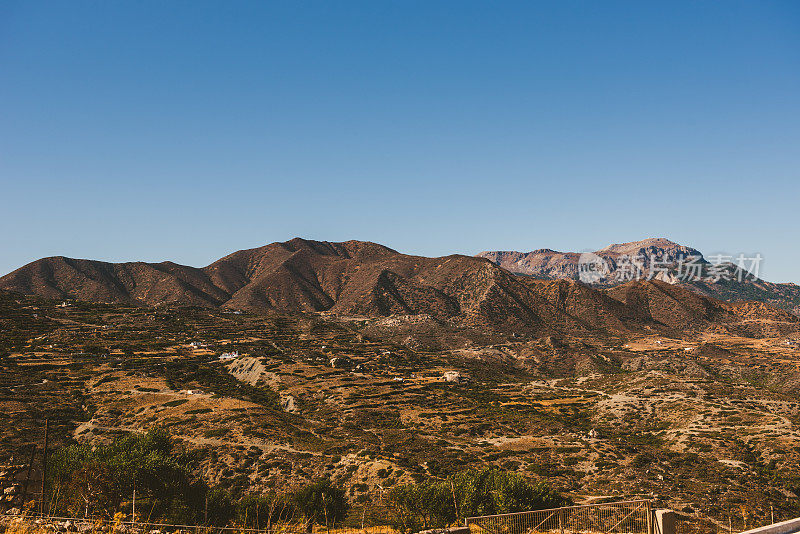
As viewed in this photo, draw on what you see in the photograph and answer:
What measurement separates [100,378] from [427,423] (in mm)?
66257

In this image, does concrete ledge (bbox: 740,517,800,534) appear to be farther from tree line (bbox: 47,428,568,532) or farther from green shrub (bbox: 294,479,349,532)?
green shrub (bbox: 294,479,349,532)

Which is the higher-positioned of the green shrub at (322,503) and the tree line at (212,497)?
the tree line at (212,497)

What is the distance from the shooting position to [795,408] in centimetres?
9525

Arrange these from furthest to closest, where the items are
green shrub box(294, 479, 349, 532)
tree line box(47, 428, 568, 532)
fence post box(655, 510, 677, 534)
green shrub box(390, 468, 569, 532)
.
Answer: green shrub box(294, 479, 349, 532) → green shrub box(390, 468, 569, 532) → tree line box(47, 428, 568, 532) → fence post box(655, 510, 677, 534)

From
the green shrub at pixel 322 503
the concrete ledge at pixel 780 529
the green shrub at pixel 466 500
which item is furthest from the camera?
the green shrub at pixel 322 503

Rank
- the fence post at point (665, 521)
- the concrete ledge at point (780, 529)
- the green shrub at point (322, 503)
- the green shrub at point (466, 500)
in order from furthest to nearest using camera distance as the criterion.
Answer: the green shrub at point (322, 503), the green shrub at point (466, 500), the fence post at point (665, 521), the concrete ledge at point (780, 529)

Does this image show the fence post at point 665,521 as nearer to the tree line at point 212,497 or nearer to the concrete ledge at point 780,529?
the concrete ledge at point 780,529

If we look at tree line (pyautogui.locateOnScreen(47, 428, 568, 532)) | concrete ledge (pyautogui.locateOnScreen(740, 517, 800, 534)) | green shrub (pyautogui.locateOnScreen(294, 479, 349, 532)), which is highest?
concrete ledge (pyautogui.locateOnScreen(740, 517, 800, 534))

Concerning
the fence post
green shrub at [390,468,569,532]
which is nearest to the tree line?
green shrub at [390,468,569,532]

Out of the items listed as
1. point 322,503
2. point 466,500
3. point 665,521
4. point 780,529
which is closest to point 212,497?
point 322,503

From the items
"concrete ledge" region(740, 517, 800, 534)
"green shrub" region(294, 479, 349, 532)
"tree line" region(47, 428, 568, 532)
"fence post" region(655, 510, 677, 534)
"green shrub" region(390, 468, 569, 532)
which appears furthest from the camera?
"green shrub" region(294, 479, 349, 532)

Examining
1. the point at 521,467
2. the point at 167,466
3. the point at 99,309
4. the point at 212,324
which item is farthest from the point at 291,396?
the point at 99,309

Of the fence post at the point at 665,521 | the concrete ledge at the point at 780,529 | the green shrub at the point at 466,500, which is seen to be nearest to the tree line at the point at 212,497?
the green shrub at the point at 466,500

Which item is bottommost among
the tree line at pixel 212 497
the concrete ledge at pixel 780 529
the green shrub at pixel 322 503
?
the green shrub at pixel 322 503
